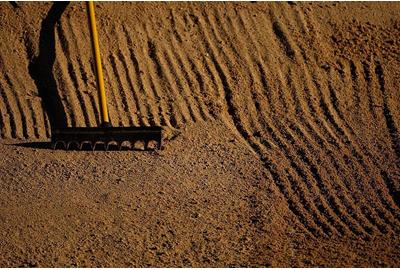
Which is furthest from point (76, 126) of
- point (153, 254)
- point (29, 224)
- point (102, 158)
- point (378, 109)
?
point (378, 109)

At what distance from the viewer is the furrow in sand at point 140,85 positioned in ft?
28.7

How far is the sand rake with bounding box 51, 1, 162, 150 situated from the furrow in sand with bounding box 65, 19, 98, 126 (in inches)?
22.4

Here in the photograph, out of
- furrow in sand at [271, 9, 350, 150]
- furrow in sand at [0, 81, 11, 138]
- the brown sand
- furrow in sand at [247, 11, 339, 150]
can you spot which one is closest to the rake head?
the brown sand

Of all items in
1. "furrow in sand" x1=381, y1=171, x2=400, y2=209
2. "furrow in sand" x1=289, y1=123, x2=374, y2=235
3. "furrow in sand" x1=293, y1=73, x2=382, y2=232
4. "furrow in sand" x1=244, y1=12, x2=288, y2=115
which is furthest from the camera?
"furrow in sand" x1=244, y1=12, x2=288, y2=115

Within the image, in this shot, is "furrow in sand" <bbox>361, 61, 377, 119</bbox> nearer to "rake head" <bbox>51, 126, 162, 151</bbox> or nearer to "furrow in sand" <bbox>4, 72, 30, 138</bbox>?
"rake head" <bbox>51, 126, 162, 151</bbox>

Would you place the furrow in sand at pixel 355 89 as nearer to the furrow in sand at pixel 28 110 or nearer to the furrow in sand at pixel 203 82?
the furrow in sand at pixel 203 82

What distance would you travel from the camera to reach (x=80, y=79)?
9.16 meters

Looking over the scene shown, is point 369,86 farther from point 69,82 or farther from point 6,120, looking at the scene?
point 6,120

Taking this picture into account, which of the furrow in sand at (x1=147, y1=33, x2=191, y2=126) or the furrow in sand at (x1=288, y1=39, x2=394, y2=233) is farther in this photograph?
the furrow in sand at (x1=147, y1=33, x2=191, y2=126)

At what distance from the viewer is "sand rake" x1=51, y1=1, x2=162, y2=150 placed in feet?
26.2

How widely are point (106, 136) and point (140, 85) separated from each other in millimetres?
1247

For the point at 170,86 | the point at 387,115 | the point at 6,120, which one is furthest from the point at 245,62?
the point at 6,120

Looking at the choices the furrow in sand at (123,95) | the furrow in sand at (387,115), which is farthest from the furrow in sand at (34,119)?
the furrow in sand at (387,115)

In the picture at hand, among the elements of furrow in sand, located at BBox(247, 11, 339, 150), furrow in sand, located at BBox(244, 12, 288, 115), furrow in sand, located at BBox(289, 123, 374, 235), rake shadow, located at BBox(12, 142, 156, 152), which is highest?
furrow in sand, located at BBox(244, 12, 288, 115)
